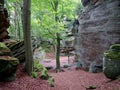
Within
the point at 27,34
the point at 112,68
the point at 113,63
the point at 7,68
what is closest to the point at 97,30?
the point at 113,63

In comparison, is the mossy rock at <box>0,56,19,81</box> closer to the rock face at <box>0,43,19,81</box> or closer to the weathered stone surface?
the rock face at <box>0,43,19,81</box>

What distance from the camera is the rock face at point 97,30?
1292 cm

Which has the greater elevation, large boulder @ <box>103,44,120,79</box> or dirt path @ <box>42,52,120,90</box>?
large boulder @ <box>103,44,120,79</box>

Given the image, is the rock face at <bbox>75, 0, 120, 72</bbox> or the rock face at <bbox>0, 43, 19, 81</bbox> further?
the rock face at <bbox>75, 0, 120, 72</bbox>

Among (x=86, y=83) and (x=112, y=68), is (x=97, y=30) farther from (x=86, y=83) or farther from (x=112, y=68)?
(x=112, y=68)

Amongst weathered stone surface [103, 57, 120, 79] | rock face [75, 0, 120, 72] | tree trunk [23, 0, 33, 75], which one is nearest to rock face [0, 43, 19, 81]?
tree trunk [23, 0, 33, 75]

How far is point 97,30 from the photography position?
14.8 meters

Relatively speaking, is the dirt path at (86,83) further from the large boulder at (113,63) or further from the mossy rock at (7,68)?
the mossy rock at (7,68)

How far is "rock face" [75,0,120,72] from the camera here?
42.4ft

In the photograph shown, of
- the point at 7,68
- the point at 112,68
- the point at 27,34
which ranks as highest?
the point at 27,34

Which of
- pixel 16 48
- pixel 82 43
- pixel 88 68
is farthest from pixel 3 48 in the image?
pixel 82 43

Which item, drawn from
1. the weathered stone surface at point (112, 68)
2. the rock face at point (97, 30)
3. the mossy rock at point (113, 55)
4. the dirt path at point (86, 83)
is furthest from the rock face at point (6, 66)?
the rock face at point (97, 30)

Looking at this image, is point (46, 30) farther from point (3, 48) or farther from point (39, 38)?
point (3, 48)

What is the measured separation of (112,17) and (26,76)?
7986 millimetres
